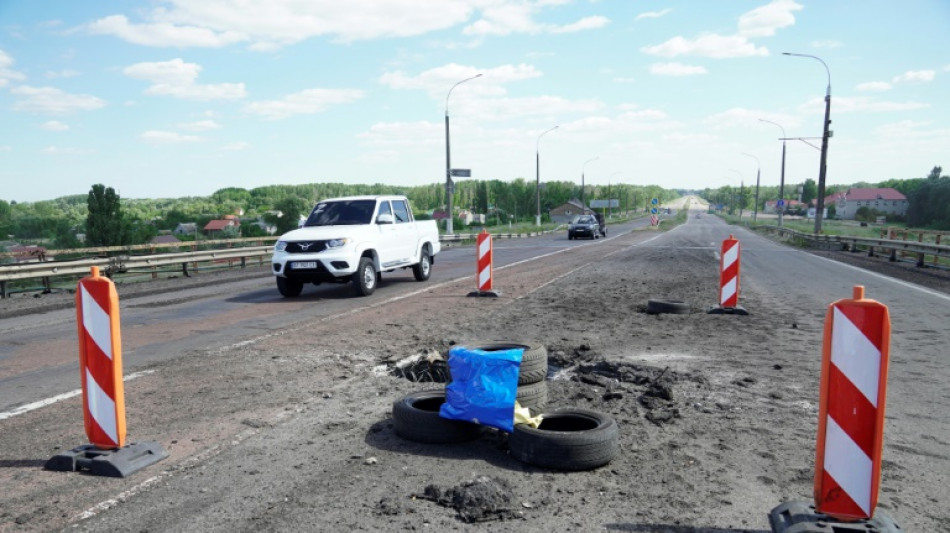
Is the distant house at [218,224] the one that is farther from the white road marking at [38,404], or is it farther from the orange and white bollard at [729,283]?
the white road marking at [38,404]

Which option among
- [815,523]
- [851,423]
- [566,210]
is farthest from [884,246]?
[566,210]

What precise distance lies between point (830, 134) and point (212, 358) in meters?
36.4

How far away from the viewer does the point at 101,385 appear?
415 centimetres

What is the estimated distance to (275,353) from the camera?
7.32 m

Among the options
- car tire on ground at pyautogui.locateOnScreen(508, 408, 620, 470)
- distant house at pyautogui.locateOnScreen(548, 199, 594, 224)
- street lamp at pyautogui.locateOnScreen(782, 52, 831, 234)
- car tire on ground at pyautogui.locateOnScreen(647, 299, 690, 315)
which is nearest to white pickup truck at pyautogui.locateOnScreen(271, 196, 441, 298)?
car tire on ground at pyautogui.locateOnScreen(647, 299, 690, 315)

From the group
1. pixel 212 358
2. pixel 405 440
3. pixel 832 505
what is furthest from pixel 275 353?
pixel 832 505

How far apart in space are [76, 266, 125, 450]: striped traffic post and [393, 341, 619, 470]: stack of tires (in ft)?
6.36

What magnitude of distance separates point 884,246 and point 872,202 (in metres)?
142

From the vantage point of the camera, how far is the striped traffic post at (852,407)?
2945 millimetres

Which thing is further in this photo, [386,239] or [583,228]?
[583,228]

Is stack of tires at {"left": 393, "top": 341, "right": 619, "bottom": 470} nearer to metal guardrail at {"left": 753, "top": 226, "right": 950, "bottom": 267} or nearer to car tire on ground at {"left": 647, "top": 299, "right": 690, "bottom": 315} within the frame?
car tire on ground at {"left": 647, "top": 299, "right": 690, "bottom": 315}

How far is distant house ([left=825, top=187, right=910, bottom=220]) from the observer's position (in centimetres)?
13988

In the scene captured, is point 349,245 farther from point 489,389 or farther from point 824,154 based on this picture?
point 824,154

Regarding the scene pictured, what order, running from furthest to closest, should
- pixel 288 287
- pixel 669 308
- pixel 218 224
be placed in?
1. pixel 218 224
2. pixel 288 287
3. pixel 669 308
